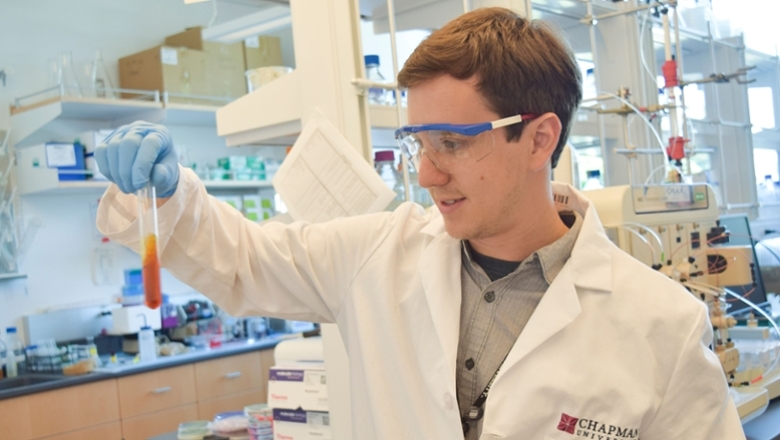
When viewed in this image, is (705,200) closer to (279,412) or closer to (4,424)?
(279,412)

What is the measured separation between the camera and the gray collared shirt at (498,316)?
1.21 meters

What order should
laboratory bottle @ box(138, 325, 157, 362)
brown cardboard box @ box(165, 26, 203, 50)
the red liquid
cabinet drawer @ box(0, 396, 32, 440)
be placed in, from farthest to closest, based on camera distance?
brown cardboard box @ box(165, 26, 203, 50), laboratory bottle @ box(138, 325, 157, 362), cabinet drawer @ box(0, 396, 32, 440), the red liquid

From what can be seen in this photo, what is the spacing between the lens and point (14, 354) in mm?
4156

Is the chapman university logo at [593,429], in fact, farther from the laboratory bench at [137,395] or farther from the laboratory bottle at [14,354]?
the laboratory bottle at [14,354]

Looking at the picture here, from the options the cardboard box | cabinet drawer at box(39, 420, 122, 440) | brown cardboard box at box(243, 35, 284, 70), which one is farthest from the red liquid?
brown cardboard box at box(243, 35, 284, 70)

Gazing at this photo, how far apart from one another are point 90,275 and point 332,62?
11.3 ft

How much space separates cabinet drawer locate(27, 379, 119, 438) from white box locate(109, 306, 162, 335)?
52 cm

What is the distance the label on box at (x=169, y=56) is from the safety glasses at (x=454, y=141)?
3868mm

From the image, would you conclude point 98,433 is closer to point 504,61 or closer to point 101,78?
point 101,78

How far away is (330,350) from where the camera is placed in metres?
1.85

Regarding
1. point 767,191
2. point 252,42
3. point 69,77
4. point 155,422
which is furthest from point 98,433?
point 767,191

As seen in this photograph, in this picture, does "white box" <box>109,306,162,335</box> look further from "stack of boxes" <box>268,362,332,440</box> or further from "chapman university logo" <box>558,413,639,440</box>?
"chapman university logo" <box>558,413,639,440</box>

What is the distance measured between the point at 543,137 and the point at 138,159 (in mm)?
635

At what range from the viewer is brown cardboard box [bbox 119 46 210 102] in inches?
185
